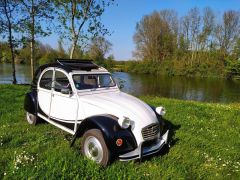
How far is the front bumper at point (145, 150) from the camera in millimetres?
4988

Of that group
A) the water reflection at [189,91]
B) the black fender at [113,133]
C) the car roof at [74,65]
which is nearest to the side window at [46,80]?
the car roof at [74,65]

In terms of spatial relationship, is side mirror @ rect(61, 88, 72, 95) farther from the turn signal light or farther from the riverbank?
the riverbank

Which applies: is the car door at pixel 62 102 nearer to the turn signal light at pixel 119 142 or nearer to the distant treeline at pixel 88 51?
the turn signal light at pixel 119 142

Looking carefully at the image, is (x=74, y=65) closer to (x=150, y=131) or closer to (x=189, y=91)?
(x=150, y=131)

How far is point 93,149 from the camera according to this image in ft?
17.2

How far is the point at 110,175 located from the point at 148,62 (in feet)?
198

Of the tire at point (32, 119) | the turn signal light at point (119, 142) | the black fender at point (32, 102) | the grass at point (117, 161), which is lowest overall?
the grass at point (117, 161)

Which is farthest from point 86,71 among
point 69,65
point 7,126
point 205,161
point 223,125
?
point 223,125

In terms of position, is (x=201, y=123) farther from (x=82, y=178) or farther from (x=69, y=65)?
(x=82, y=178)

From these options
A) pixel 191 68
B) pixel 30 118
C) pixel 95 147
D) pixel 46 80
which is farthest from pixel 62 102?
pixel 191 68

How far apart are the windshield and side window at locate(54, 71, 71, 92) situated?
0.31 meters

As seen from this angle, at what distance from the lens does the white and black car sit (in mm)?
5066

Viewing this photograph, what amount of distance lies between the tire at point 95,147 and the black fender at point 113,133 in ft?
0.35

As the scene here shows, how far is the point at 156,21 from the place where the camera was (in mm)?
62625
